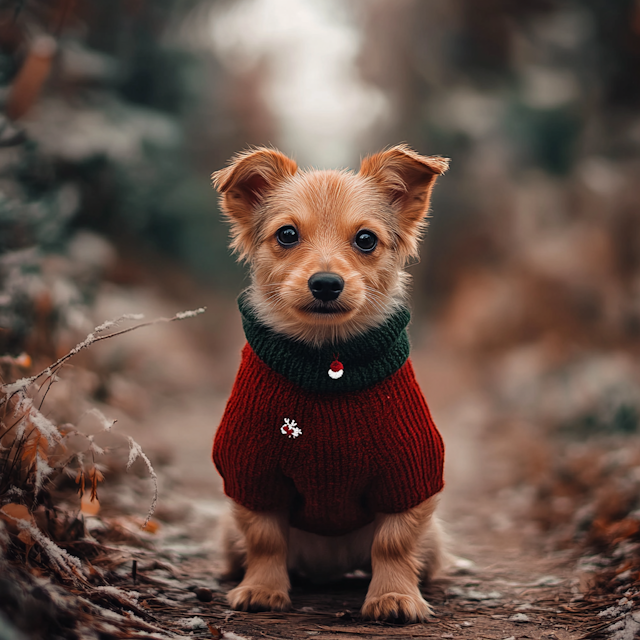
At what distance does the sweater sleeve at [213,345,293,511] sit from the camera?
261 cm

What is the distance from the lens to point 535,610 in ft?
9.03

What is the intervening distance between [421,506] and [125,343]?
4.73 m

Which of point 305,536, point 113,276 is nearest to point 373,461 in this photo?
point 305,536

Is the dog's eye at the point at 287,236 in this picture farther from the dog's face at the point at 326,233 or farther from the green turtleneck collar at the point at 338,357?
the green turtleneck collar at the point at 338,357

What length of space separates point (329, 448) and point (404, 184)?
1278 mm

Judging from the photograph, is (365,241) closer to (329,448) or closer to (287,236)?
(287,236)

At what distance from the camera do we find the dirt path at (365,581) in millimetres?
2455

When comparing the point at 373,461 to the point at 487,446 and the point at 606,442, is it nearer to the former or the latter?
the point at 606,442

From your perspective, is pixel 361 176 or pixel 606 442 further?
pixel 606 442

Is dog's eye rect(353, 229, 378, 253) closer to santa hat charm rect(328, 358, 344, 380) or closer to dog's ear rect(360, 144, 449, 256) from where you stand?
dog's ear rect(360, 144, 449, 256)

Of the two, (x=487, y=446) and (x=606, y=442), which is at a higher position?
(x=487, y=446)

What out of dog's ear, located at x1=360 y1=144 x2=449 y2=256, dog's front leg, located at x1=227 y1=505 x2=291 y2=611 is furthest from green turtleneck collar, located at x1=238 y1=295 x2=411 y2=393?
dog's front leg, located at x1=227 y1=505 x2=291 y2=611

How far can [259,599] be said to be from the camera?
104 inches

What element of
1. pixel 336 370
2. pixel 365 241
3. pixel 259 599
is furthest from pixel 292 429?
pixel 365 241
